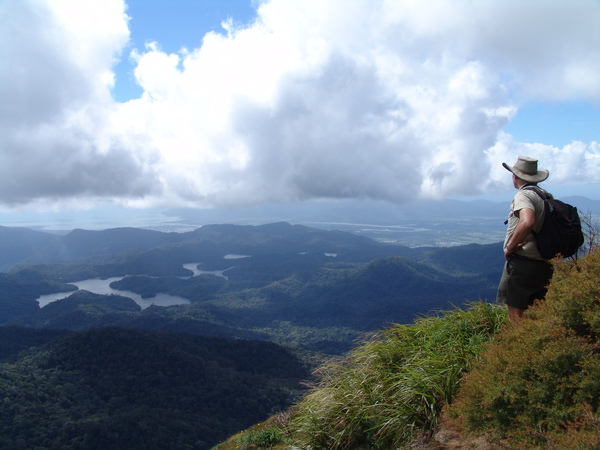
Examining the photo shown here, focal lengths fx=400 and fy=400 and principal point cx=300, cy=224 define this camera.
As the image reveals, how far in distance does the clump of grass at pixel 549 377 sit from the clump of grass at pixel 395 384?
89cm

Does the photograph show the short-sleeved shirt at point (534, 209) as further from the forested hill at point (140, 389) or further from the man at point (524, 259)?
the forested hill at point (140, 389)

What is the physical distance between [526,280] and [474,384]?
62.4 inches

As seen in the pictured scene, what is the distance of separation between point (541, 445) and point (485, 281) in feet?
473

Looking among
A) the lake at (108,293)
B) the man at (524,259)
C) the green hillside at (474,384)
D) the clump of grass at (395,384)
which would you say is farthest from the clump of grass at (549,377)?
the lake at (108,293)

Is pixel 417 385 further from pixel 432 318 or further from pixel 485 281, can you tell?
pixel 485 281

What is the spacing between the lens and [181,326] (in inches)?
4021

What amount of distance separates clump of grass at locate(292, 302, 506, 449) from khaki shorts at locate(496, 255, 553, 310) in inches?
29.6

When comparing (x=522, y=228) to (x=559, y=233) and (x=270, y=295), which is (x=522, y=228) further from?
(x=270, y=295)

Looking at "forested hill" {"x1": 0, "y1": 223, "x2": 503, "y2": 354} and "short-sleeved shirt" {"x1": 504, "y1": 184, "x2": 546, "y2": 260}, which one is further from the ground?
"short-sleeved shirt" {"x1": 504, "y1": 184, "x2": 546, "y2": 260}

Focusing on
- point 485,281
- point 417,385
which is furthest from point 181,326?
point 417,385

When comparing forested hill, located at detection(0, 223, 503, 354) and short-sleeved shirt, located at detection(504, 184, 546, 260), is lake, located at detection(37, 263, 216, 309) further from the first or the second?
short-sleeved shirt, located at detection(504, 184, 546, 260)

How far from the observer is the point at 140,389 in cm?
5150

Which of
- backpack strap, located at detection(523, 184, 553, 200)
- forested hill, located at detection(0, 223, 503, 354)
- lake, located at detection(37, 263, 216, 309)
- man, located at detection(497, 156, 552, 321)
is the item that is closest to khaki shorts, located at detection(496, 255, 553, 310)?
man, located at detection(497, 156, 552, 321)

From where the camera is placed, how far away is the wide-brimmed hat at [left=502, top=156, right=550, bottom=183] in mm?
4621
